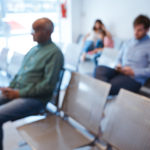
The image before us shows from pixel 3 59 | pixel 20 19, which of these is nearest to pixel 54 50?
pixel 3 59

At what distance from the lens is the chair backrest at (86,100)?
1535 millimetres

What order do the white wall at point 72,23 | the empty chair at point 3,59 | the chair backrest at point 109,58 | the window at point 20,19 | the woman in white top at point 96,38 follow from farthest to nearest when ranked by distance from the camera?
the white wall at point 72,23 → the woman in white top at point 96,38 → the empty chair at point 3,59 → the chair backrest at point 109,58 → the window at point 20,19

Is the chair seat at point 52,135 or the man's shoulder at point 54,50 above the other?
the man's shoulder at point 54,50

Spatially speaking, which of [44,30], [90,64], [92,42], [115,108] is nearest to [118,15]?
[92,42]

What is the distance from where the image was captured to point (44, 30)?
5.73 feet

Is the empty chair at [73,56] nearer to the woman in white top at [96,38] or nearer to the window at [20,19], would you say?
the window at [20,19]

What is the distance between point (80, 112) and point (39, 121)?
355 millimetres

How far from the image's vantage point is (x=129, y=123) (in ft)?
4.43

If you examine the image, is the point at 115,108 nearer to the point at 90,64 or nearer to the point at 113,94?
the point at 113,94

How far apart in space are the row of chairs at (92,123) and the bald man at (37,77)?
13cm

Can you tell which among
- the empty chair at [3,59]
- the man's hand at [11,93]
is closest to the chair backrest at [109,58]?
the empty chair at [3,59]

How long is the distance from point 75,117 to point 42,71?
18.0 inches

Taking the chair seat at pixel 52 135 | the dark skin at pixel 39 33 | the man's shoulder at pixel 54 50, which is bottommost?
the chair seat at pixel 52 135

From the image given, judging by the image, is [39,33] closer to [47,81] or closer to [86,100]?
[47,81]
